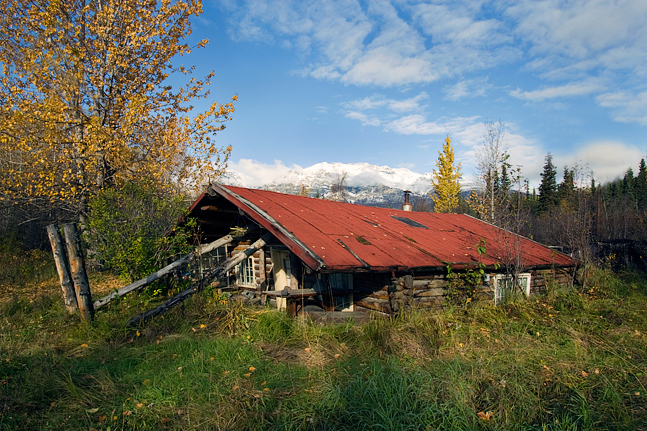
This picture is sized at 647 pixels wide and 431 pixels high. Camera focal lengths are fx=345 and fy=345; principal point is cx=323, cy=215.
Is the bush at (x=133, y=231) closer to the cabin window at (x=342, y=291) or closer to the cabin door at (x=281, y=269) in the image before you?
the cabin door at (x=281, y=269)

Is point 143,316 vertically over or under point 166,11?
under

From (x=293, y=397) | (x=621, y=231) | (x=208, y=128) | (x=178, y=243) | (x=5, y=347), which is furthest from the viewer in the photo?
(x=621, y=231)

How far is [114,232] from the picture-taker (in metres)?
10.6

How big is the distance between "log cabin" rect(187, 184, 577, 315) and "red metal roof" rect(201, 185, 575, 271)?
0.04 metres

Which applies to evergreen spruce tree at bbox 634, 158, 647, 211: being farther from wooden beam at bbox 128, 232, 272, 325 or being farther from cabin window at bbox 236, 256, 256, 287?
wooden beam at bbox 128, 232, 272, 325

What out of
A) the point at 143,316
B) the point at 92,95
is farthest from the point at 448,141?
the point at 143,316

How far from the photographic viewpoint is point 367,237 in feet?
33.4

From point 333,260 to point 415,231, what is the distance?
5.99m

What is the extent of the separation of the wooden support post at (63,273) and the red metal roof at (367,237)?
4.01m

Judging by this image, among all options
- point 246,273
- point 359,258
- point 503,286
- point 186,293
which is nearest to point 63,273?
point 186,293

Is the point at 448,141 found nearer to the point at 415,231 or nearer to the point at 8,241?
the point at 415,231

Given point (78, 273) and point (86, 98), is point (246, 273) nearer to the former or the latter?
point (78, 273)

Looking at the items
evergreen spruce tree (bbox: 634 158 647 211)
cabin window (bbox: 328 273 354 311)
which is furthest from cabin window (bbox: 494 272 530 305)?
evergreen spruce tree (bbox: 634 158 647 211)

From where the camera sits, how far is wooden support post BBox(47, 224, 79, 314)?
802cm
